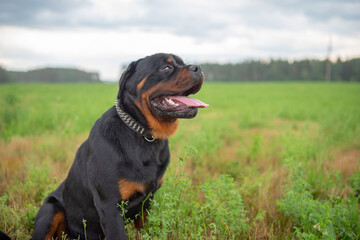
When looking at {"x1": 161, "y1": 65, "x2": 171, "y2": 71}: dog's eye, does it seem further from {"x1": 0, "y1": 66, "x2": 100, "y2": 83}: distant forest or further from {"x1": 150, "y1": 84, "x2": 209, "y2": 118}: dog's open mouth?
{"x1": 0, "y1": 66, "x2": 100, "y2": 83}: distant forest

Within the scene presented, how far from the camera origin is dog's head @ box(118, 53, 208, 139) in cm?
241

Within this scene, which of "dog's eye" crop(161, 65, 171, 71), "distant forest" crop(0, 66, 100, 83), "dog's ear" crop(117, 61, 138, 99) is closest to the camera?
"dog's ear" crop(117, 61, 138, 99)

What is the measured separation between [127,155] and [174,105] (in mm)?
668

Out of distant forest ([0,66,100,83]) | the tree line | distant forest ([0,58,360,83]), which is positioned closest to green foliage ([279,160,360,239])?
distant forest ([0,58,360,83])

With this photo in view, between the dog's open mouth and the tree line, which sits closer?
the dog's open mouth

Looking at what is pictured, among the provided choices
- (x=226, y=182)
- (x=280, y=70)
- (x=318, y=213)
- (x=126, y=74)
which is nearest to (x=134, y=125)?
(x=126, y=74)

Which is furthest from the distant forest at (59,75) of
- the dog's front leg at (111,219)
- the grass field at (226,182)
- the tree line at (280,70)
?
the dog's front leg at (111,219)

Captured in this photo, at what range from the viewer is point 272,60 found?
8406 cm

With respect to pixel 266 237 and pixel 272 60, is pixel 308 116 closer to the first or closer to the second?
pixel 266 237

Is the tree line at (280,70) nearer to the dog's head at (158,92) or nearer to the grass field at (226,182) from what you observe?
the grass field at (226,182)

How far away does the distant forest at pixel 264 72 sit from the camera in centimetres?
6716

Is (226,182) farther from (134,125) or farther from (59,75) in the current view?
(59,75)

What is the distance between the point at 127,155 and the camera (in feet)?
7.28

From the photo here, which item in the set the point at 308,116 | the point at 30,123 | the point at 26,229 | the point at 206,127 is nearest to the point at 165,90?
the point at 26,229
